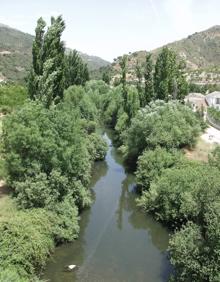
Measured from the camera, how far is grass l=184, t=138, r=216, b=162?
42.7 meters

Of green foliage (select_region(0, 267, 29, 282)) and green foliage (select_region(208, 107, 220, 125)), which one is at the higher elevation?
green foliage (select_region(208, 107, 220, 125))

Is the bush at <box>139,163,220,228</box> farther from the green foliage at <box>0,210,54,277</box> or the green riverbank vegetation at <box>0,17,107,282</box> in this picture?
the green foliage at <box>0,210,54,277</box>

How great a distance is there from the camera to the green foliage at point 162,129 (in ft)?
138

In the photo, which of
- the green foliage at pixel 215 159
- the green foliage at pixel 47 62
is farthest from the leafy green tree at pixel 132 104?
the green foliage at pixel 215 159

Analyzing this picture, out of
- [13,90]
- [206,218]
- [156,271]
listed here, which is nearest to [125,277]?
[156,271]

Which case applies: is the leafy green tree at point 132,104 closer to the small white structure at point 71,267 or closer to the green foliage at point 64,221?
the green foliage at point 64,221

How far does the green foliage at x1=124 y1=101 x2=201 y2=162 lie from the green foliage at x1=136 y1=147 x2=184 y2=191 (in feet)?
A: 10.9

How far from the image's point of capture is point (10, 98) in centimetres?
6106

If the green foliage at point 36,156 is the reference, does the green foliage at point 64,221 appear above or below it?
below

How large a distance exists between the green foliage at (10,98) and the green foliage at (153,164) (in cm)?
2374

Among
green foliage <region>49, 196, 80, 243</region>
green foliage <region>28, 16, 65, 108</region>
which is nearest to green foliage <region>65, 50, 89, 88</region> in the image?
A: green foliage <region>28, 16, 65, 108</region>

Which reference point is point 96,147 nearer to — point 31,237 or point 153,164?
point 153,164

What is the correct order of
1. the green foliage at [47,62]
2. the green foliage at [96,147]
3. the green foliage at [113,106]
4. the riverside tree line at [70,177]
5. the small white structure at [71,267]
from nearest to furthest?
the riverside tree line at [70,177]
the small white structure at [71,267]
the green foliage at [47,62]
the green foliage at [96,147]
the green foliage at [113,106]


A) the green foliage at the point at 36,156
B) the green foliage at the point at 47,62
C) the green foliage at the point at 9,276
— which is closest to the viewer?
the green foliage at the point at 9,276
